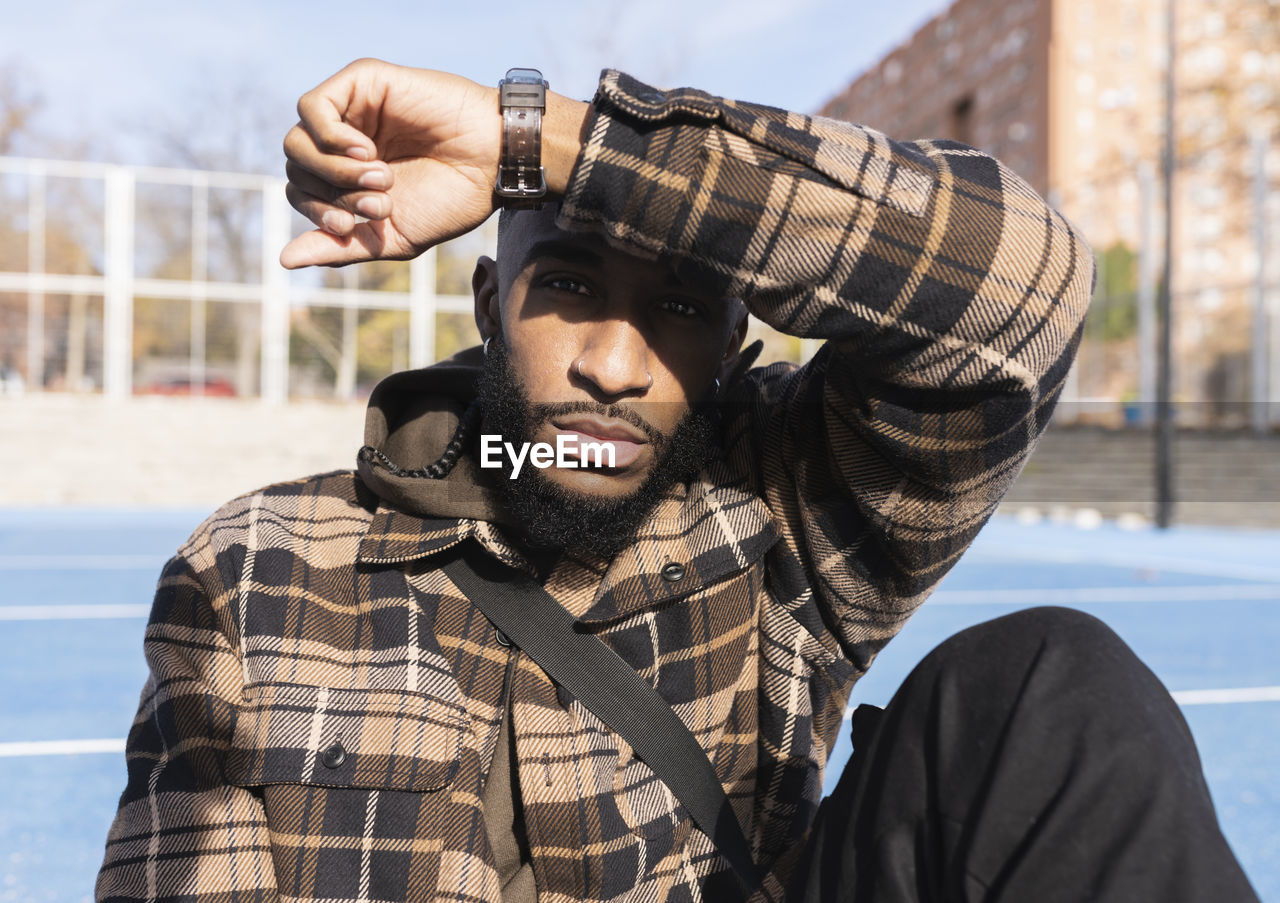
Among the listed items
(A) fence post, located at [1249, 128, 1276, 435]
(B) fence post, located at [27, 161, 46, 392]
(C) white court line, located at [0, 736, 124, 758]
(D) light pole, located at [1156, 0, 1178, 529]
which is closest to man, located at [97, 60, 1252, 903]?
(C) white court line, located at [0, 736, 124, 758]

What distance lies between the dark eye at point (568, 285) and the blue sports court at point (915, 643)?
2838 mm

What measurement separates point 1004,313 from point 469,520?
965 millimetres

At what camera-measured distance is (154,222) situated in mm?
21500

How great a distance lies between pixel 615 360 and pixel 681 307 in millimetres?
163

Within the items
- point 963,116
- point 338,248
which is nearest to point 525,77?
point 338,248

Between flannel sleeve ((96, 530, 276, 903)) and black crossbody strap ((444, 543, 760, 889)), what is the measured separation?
429 millimetres

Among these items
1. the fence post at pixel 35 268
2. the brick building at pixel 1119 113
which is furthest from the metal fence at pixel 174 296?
the brick building at pixel 1119 113

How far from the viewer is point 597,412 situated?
185 centimetres

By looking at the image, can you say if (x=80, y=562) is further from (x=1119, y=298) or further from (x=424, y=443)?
(x=1119, y=298)

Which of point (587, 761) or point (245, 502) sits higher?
point (245, 502)

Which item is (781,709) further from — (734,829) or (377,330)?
(377,330)

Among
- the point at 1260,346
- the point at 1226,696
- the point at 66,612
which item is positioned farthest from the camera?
the point at 1260,346

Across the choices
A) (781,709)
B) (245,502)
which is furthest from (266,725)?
(781,709)

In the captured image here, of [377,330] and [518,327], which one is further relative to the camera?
[377,330]
